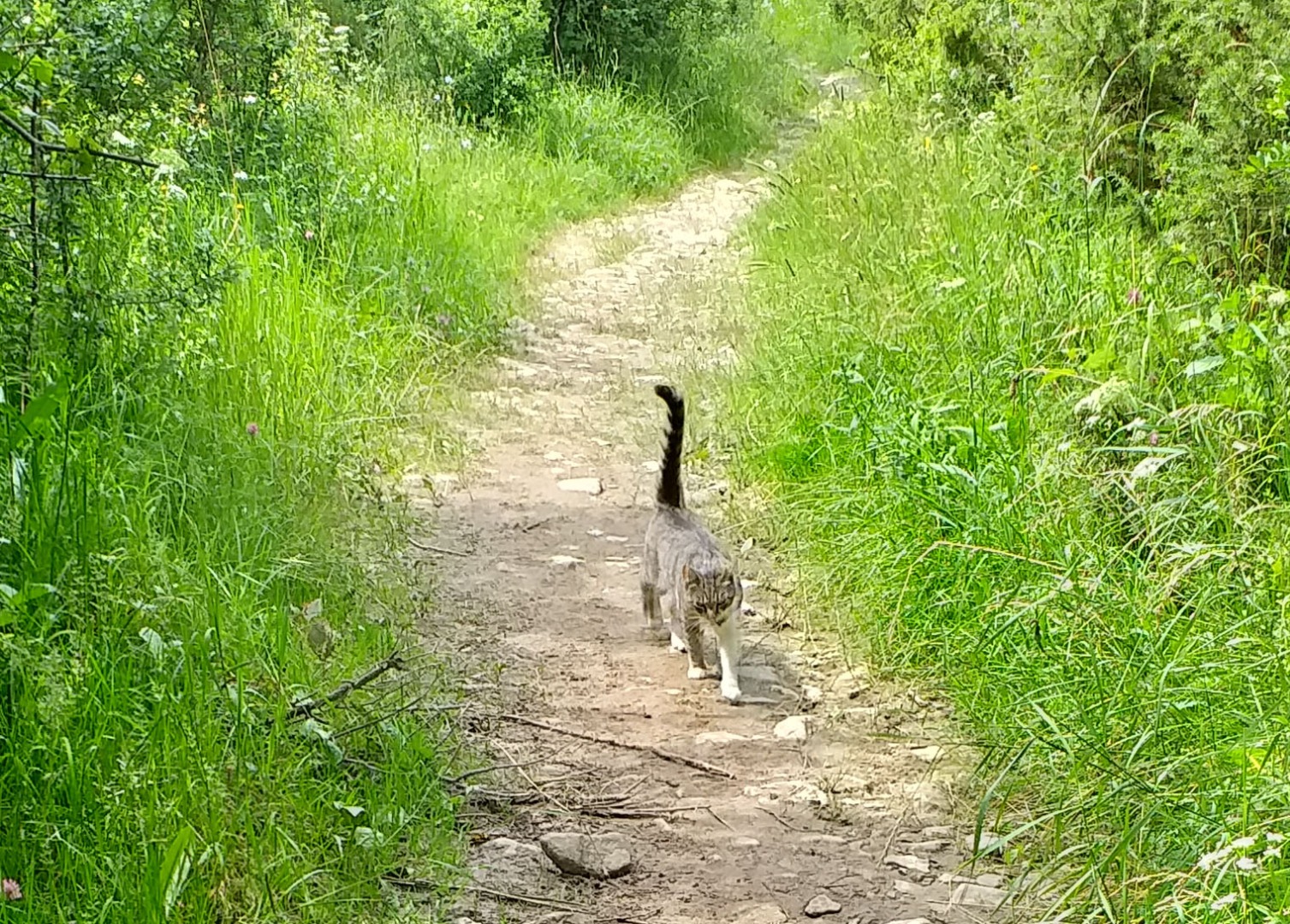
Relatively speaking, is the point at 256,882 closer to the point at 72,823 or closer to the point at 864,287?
the point at 72,823

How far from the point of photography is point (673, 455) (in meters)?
4.88

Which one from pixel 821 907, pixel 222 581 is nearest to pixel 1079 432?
pixel 821 907

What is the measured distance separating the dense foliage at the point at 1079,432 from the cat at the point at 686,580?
1.52 ft

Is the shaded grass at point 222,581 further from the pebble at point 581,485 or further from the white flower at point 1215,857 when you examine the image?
the white flower at point 1215,857

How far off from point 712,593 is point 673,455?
30.1 inches

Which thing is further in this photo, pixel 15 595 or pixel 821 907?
pixel 821 907

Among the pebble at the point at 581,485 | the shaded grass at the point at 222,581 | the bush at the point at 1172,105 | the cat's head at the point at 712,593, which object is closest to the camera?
the shaded grass at the point at 222,581

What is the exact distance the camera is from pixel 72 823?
8.89 feet

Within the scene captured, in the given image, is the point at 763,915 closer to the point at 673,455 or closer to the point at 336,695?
the point at 336,695

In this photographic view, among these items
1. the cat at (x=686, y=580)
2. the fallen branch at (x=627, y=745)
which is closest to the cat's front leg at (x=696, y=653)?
the cat at (x=686, y=580)

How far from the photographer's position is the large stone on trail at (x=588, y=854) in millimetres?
3369

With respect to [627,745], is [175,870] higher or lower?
higher

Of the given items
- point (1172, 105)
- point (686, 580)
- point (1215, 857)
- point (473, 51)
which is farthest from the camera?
point (473, 51)

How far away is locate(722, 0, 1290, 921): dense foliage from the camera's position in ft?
10.0
